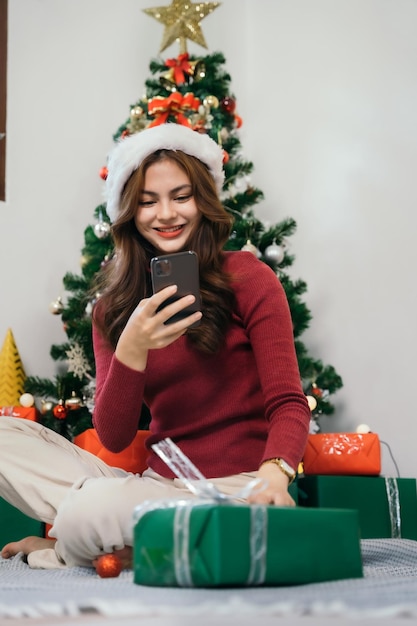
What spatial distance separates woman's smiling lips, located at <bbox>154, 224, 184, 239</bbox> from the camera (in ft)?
4.66

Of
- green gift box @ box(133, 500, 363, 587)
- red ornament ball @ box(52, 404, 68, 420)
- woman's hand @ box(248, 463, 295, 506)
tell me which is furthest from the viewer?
red ornament ball @ box(52, 404, 68, 420)

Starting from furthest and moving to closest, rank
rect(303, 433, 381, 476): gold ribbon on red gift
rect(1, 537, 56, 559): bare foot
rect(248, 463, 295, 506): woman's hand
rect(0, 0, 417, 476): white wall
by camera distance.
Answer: rect(0, 0, 417, 476): white wall → rect(303, 433, 381, 476): gold ribbon on red gift → rect(1, 537, 56, 559): bare foot → rect(248, 463, 295, 506): woman's hand

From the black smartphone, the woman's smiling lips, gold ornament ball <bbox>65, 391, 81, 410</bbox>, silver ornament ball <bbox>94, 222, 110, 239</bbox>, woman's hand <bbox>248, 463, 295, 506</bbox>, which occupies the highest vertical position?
silver ornament ball <bbox>94, 222, 110, 239</bbox>

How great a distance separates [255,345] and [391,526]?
33.1 inches

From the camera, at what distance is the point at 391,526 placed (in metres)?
1.92

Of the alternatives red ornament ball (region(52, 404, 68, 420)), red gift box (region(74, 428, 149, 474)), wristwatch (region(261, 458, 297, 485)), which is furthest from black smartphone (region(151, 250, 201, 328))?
red ornament ball (region(52, 404, 68, 420))

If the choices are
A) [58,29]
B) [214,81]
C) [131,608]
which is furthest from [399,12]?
[131,608]

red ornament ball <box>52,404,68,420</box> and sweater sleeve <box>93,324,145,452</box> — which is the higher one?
red ornament ball <box>52,404,68,420</box>

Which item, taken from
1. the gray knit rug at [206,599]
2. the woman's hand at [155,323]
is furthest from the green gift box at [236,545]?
the woman's hand at [155,323]

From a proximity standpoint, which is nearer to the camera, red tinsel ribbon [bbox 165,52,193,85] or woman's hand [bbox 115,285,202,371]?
woman's hand [bbox 115,285,202,371]

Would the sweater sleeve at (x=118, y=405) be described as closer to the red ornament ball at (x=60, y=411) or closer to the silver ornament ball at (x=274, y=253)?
the red ornament ball at (x=60, y=411)

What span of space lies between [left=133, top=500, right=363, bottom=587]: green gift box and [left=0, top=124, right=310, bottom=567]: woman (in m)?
0.17

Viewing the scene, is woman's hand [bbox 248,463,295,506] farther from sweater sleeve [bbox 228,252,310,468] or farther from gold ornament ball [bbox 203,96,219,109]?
gold ornament ball [bbox 203,96,219,109]

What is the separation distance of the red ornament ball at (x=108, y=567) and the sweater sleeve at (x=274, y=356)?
9.7 inches
